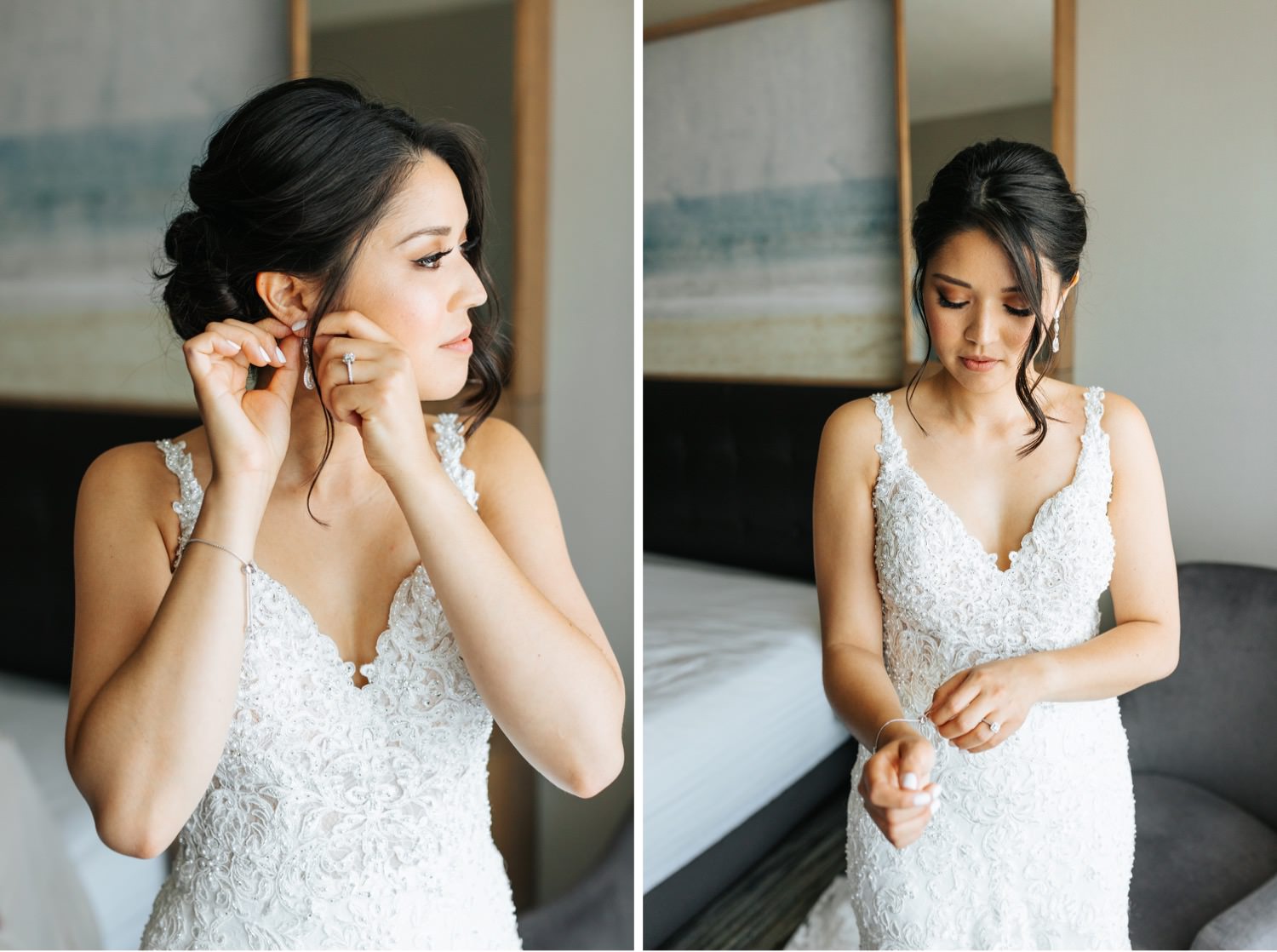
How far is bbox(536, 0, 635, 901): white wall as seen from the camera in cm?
192

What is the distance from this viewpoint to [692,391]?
1.64 metres

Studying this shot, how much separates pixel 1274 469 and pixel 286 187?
51.1 inches

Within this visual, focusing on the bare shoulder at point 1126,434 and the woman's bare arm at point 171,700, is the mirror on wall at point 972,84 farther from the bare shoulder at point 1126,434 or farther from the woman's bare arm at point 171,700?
the woman's bare arm at point 171,700

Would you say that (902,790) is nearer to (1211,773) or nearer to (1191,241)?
(1211,773)

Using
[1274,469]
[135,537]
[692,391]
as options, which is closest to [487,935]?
[135,537]

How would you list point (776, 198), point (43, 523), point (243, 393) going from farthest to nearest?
point (43, 523) < point (776, 198) < point (243, 393)

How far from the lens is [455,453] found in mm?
1240

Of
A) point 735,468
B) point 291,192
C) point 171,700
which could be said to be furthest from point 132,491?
point 735,468

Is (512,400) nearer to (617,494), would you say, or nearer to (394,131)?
(617,494)

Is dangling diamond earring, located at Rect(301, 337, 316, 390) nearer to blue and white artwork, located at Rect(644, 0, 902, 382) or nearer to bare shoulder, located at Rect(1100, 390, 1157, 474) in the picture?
blue and white artwork, located at Rect(644, 0, 902, 382)

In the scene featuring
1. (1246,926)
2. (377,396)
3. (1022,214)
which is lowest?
(1246,926)

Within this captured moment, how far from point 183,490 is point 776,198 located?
0.98 metres

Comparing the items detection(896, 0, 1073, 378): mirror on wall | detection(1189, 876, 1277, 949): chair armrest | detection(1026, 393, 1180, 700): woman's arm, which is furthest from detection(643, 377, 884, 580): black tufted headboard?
detection(1189, 876, 1277, 949): chair armrest

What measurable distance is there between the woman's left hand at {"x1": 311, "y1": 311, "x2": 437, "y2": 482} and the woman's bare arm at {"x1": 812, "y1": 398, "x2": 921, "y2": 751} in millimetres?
578
